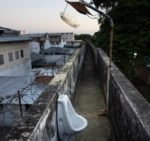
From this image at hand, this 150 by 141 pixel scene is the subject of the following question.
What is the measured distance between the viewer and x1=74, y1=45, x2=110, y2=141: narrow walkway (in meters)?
5.04

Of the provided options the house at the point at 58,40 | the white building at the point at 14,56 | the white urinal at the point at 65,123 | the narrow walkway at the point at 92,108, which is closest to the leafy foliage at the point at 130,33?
the narrow walkway at the point at 92,108

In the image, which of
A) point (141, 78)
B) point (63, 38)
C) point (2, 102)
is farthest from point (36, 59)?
point (63, 38)

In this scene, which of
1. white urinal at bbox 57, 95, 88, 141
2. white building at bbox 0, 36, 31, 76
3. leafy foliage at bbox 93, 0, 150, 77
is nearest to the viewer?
white urinal at bbox 57, 95, 88, 141

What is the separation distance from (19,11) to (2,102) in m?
24.6

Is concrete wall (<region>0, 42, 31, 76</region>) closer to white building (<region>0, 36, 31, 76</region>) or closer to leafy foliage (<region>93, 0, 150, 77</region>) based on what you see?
white building (<region>0, 36, 31, 76</region>)

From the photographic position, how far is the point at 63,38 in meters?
49.7

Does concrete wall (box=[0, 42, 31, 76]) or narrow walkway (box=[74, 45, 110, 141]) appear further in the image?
concrete wall (box=[0, 42, 31, 76])

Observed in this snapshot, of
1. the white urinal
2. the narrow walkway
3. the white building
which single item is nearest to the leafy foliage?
the narrow walkway

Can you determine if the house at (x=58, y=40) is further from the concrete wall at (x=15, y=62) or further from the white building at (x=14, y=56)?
the white building at (x=14, y=56)

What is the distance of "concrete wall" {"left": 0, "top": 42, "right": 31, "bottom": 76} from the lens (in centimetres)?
1734

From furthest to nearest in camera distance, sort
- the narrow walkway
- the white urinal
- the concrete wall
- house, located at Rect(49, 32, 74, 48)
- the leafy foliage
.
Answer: house, located at Rect(49, 32, 74, 48) < the concrete wall < the leafy foliage < the narrow walkway < the white urinal

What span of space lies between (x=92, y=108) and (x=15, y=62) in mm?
14051

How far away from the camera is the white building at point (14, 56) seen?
17188 millimetres

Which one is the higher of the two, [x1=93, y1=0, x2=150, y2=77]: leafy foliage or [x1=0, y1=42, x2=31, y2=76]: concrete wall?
[x1=93, y1=0, x2=150, y2=77]: leafy foliage
